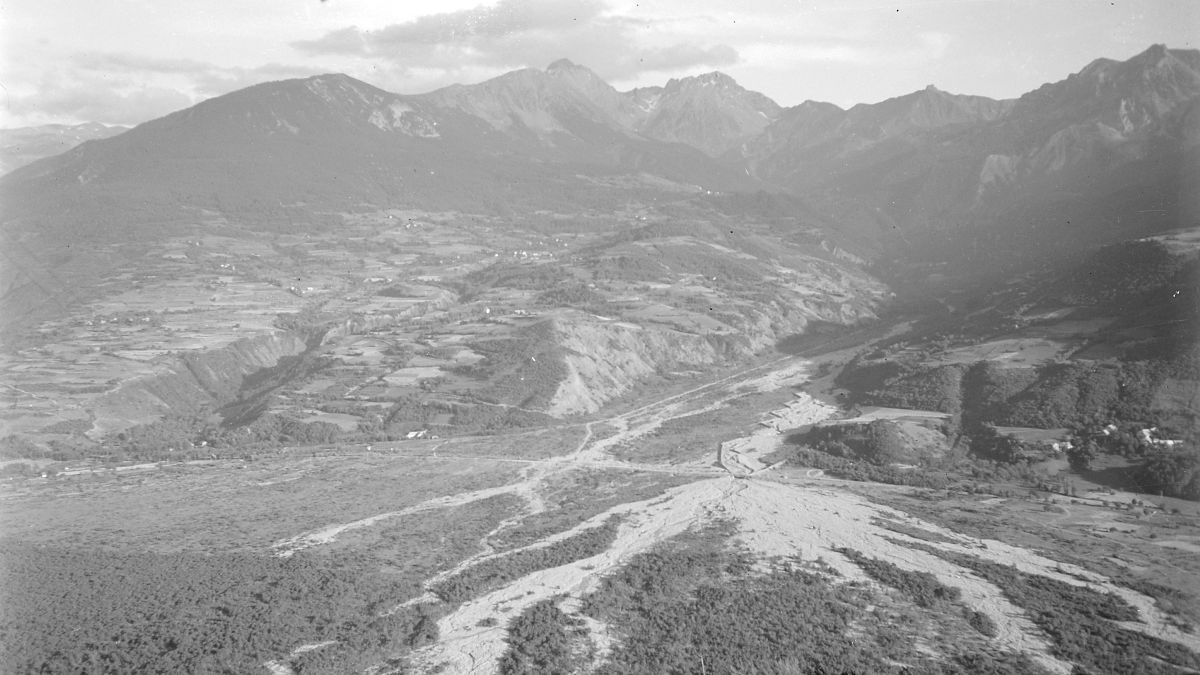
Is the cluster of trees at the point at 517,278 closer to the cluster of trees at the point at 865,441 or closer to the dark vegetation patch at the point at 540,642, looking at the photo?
the cluster of trees at the point at 865,441

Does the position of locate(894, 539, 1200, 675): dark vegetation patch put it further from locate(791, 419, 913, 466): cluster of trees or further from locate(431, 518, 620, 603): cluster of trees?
locate(431, 518, 620, 603): cluster of trees

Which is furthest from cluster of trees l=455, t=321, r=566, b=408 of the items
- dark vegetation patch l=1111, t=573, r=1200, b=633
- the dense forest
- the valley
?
dark vegetation patch l=1111, t=573, r=1200, b=633

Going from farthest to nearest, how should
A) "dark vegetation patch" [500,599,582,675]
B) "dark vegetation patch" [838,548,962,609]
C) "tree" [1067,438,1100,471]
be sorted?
"tree" [1067,438,1100,471] < "dark vegetation patch" [838,548,962,609] < "dark vegetation patch" [500,599,582,675]

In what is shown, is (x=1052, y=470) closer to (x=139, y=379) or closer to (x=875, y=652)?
(x=875, y=652)

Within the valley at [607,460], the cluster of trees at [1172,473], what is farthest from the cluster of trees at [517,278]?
the cluster of trees at [1172,473]

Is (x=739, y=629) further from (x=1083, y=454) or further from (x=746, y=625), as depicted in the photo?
(x=1083, y=454)

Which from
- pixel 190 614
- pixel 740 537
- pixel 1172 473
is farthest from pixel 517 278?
pixel 190 614

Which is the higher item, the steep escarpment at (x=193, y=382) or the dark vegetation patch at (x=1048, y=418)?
the steep escarpment at (x=193, y=382)

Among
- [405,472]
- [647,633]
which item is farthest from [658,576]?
[405,472]
